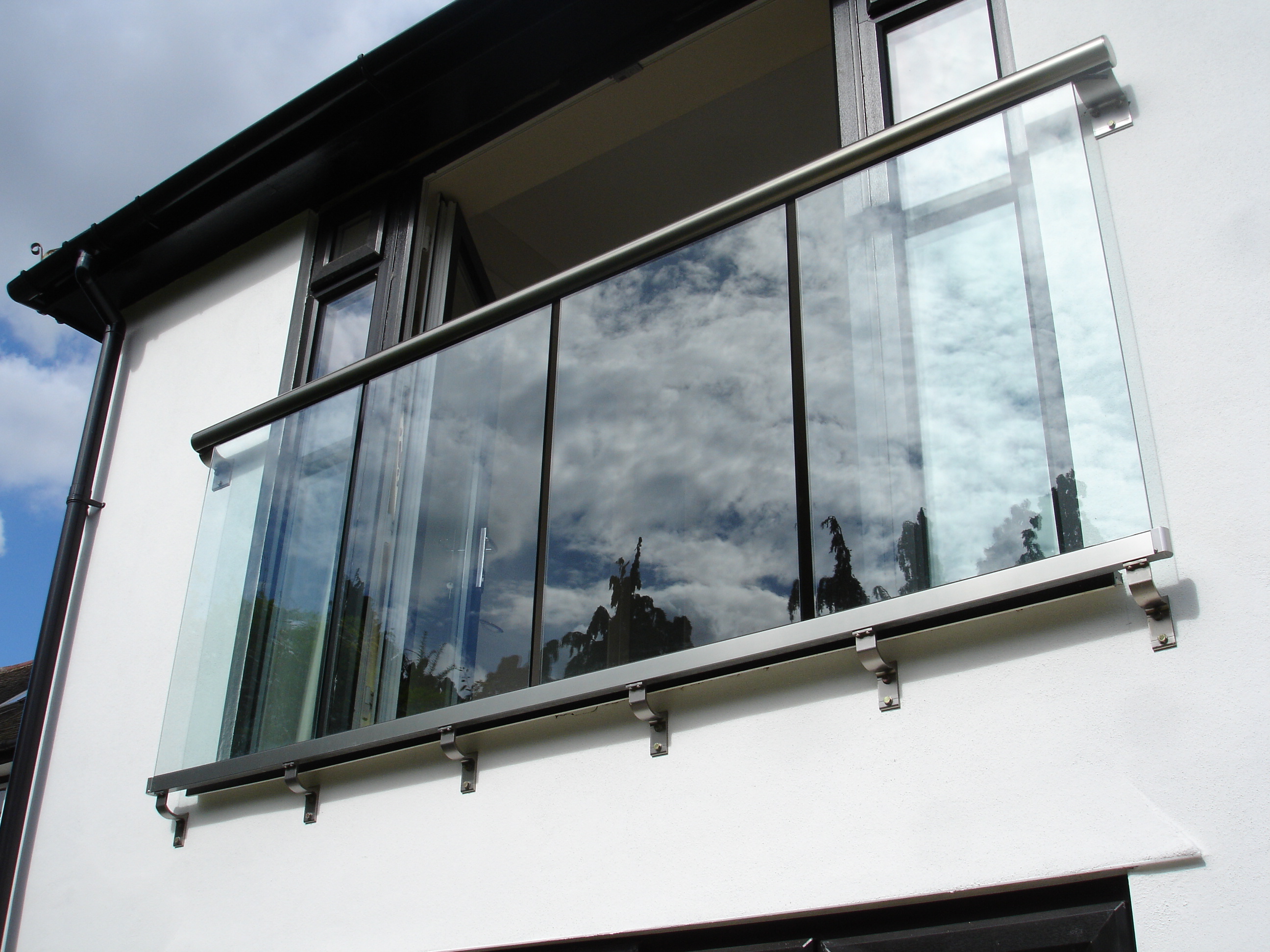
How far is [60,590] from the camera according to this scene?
5621mm

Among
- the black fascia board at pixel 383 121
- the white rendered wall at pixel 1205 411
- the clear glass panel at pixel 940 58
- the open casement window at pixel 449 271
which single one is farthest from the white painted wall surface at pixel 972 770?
the open casement window at pixel 449 271

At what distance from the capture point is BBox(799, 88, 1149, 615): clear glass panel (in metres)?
2.63

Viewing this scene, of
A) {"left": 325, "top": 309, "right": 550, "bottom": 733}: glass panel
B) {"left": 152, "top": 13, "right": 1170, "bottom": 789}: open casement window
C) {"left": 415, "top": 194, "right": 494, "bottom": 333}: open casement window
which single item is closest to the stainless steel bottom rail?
{"left": 152, "top": 13, "right": 1170, "bottom": 789}: open casement window

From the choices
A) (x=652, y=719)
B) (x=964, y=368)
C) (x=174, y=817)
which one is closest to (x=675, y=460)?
(x=652, y=719)

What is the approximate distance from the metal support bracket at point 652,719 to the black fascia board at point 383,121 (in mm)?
3454

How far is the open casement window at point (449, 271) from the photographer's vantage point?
567 cm

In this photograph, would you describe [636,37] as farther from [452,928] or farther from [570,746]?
[452,928]

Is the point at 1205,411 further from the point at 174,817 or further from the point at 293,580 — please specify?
the point at 174,817

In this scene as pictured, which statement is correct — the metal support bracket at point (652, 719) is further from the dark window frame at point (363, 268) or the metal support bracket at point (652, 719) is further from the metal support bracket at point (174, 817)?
the dark window frame at point (363, 268)

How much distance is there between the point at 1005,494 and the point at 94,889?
13.3 feet

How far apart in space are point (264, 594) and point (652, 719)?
7.06ft

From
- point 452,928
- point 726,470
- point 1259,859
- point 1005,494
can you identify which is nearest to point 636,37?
point 726,470

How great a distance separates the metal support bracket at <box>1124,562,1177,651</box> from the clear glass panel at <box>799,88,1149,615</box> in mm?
107

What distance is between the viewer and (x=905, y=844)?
2.54 metres
